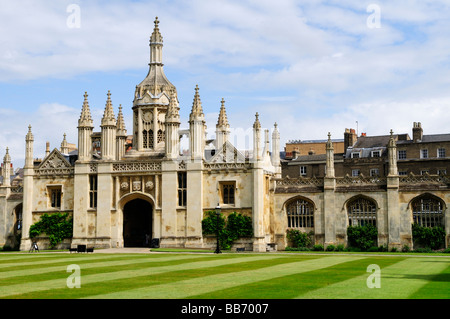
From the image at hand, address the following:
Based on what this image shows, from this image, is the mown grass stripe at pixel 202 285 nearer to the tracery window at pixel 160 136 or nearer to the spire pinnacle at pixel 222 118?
the tracery window at pixel 160 136

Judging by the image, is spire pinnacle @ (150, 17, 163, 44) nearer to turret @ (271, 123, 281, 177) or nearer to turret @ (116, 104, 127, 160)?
turret @ (116, 104, 127, 160)

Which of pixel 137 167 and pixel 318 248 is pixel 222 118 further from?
pixel 318 248

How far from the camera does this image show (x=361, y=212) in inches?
1997

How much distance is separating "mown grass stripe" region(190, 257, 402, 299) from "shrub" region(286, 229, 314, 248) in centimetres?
2696

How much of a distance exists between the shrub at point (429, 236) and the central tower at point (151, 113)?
73.4 feet

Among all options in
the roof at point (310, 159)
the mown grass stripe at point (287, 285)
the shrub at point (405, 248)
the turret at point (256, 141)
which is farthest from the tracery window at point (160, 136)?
the mown grass stripe at point (287, 285)

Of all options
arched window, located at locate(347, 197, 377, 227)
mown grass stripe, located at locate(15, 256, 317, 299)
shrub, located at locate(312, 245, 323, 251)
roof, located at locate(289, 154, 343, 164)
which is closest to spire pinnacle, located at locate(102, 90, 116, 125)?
shrub, located at locate(312, 245, 323, 251)

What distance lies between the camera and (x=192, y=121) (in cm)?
5269

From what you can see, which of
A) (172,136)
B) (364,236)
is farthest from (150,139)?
(364,236)

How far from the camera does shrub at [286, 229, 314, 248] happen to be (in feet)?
169

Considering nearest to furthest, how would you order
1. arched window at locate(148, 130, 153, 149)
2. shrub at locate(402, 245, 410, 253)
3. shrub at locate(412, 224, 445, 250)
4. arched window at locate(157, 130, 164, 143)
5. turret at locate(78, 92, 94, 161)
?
shrub at locate(412, 224, 445, 250) < shrub at locate(402, 245, 410, 253) < turret at locate(78, 92, 94, 161) < arched window at locate(157, 130, 164, 143) < arched window at locate(148, 130, 153, 149)

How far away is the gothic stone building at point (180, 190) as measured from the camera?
4962 cm
